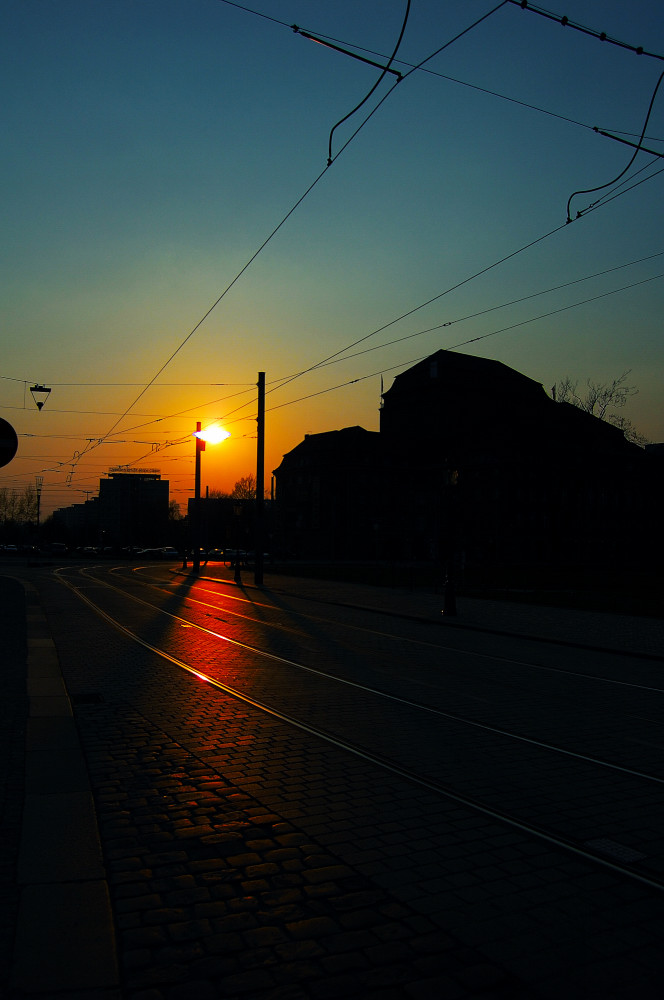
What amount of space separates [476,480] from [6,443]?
68568 millimetres

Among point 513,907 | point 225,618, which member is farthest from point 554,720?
point 225,618

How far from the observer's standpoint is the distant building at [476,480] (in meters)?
74.4

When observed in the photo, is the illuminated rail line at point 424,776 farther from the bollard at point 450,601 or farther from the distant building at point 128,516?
the distant building at point 128,516

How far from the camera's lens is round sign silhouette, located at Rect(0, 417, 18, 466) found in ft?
27.7

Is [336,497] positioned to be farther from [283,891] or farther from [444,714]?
[283,891]

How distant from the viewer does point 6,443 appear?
8453 millimetres

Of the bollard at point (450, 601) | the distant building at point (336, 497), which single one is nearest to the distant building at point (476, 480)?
the distant building at point (336, 497)

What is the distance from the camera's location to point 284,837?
488 cm

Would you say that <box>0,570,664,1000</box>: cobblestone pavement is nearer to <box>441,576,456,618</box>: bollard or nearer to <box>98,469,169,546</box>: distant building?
<box>441,576,456,618</box>: bollard

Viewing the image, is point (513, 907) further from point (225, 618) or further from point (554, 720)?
point (225, 618)

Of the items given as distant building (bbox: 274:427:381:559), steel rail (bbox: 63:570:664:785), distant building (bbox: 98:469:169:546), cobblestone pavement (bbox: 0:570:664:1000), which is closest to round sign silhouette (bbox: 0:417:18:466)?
cobblestone pavement (bbox: 0:570:664:1000)

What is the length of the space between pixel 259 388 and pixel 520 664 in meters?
23.7

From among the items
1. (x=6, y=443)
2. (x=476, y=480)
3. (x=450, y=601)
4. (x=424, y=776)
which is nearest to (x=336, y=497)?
(x=476, y=480)

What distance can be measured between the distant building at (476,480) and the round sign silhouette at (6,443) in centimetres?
6334
